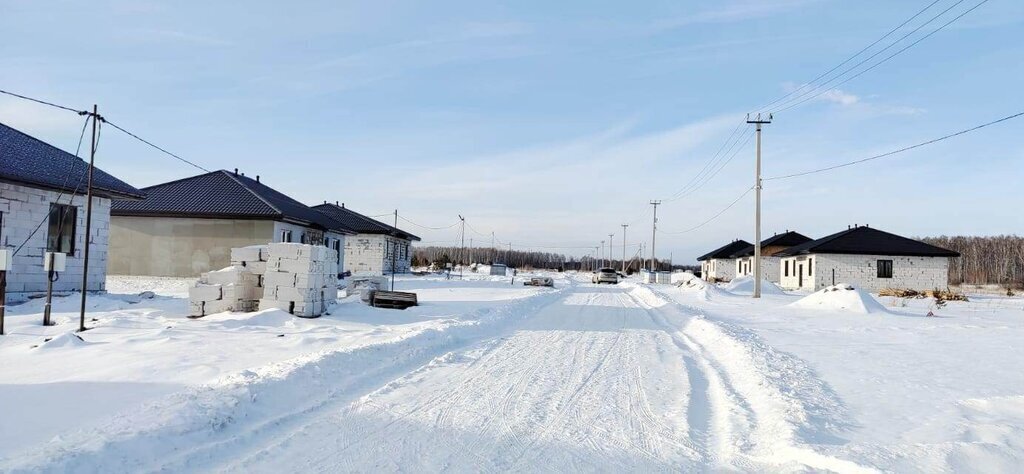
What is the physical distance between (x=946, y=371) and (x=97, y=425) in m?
10.3

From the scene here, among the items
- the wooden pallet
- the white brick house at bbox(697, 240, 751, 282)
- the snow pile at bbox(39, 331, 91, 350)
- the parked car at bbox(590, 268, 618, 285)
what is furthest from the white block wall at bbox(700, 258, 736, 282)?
the snow pile at bbox(39, 331, 91, 350)

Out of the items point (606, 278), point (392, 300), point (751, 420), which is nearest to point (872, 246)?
point (606, 278)

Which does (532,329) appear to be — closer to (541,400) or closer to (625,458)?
(541,400)

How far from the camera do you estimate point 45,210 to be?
56.7ft

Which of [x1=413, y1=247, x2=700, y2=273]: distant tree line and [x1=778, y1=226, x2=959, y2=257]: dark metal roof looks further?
[x1=413, y1=247, x2=700, y2=273]: distant tree line

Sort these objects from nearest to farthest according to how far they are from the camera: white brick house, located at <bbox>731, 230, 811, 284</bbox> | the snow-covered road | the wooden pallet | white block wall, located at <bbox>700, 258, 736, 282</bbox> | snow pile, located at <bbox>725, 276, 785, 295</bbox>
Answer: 1. the snow-covered road
2. the wooden pallet
3. snow pile, located at <bbox>725, 276, 785, 295</bbox>
4. white brick house, located at <bbox>731, 230, 811, 284</bbox>
5. white block wall, located at <bbox>700, 258, 736, 282</bbox>

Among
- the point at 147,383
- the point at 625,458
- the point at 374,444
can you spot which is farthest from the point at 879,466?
the point at 147,383

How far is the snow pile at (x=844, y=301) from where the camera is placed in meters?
20.7

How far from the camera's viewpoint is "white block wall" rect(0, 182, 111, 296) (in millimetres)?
16359

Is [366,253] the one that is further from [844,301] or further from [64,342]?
[64,342]

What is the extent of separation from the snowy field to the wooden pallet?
14.1 ft

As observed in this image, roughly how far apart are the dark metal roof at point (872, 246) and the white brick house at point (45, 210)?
3891 centimetres

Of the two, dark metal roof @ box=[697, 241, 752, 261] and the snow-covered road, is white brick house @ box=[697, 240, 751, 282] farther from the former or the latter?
the snow-covered road

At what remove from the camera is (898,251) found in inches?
1618
